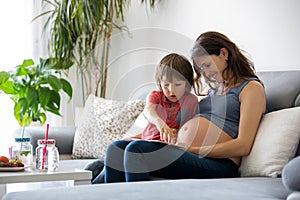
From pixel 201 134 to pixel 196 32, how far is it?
50.7 inches

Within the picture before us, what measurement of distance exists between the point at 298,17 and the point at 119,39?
1914mm

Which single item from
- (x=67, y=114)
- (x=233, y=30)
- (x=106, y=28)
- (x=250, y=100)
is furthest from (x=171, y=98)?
(x=67, y=114)

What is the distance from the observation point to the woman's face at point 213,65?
2.29 meters

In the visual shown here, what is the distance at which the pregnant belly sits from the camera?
7.07 ft

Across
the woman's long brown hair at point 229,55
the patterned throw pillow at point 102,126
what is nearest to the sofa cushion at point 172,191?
the woman's long brown hair at point 229,55

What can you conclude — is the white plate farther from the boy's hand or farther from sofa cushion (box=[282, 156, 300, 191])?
sofa cushion (box=[282, 156, 300, 191])

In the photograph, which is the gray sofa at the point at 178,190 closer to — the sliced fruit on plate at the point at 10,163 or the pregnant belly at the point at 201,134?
the pregnant belly at the point at 201,134

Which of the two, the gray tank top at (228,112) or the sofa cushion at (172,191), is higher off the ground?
the gray tank top at (228,112)

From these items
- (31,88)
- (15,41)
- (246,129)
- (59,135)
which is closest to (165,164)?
(246,129)

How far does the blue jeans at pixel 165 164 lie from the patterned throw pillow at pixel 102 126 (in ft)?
2.74

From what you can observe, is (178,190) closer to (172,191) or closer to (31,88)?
(172,191)

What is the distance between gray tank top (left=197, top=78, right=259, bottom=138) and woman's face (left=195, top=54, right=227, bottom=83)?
0.31 feet

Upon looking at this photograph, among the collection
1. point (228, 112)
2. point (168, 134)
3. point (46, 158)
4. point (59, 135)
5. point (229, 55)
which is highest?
point (229, 55)

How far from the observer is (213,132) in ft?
7.12
